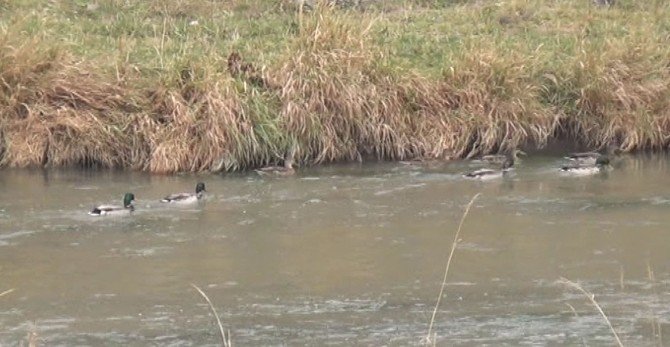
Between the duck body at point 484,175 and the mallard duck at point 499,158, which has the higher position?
the mallard duck at point 499,158

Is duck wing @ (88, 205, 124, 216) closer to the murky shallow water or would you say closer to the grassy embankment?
the murky shallow water

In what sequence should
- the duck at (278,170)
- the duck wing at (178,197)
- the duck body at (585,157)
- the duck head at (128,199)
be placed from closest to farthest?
the duck head at (128,199) < the duck wing at (178,197) < the duck at (278,170) < the duck body at (585,157)

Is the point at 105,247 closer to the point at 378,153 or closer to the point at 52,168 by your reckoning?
the point at 52,168

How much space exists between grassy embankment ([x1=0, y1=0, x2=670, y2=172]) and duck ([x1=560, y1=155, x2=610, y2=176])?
1.19 meters

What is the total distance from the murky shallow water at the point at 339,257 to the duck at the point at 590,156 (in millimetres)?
366

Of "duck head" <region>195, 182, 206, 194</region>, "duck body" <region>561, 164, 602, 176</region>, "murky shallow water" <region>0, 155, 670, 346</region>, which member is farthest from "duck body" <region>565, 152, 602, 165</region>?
"duck head" <region>195, 182, 206, 194</region>

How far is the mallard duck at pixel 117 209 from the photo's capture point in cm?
1328

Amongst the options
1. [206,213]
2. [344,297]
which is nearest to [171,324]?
[344,297]

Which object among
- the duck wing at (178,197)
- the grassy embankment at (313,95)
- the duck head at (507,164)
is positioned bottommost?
the duck wing at (178,197)

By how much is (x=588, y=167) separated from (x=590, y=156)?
451 mm

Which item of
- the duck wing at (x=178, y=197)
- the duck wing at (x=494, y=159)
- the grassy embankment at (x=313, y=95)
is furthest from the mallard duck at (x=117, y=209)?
the duck wing at (x=494, y=159)

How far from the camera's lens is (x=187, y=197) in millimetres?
13758

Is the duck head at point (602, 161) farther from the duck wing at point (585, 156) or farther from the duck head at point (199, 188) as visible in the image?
the duck head at point (199, 188)

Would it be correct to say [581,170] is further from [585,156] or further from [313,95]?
[313,95]
